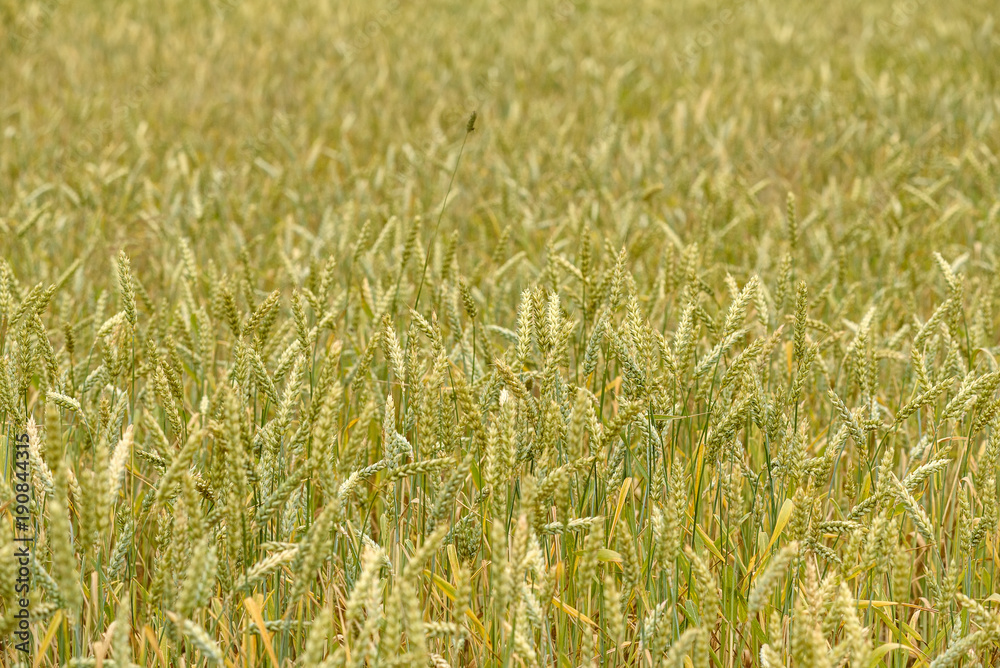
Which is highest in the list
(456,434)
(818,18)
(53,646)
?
(818,18)

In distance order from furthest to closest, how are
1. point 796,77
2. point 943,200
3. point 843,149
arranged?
1. point 796,77
2. point 843,149
3. point 943,200

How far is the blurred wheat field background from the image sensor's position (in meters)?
1.25

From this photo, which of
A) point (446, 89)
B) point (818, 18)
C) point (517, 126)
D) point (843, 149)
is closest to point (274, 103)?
point (446, 89)

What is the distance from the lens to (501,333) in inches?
83.1

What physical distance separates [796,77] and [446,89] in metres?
2.16

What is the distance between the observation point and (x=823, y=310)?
2934 millimetres

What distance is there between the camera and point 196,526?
1.10 m

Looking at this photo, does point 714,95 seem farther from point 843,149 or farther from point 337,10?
point 337,10

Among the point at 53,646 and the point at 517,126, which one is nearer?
the point at 53,646

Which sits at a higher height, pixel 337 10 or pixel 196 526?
pixel 337 10

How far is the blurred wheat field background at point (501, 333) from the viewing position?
125 centimetres

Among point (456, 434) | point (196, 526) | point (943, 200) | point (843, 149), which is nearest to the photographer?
point (196, 526)

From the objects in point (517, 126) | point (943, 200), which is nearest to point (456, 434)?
point (943, 200)

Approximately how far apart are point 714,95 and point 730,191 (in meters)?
1.93
